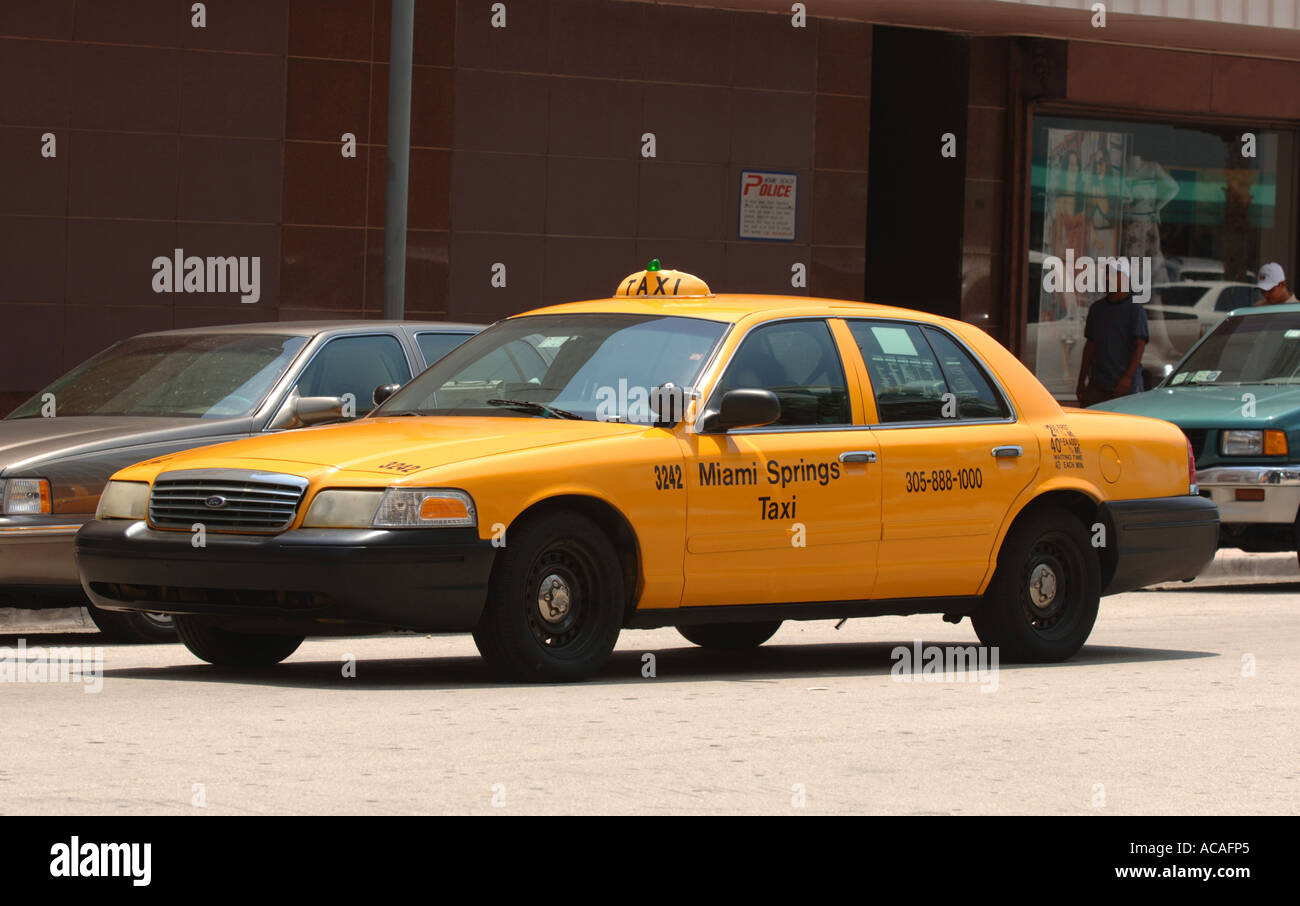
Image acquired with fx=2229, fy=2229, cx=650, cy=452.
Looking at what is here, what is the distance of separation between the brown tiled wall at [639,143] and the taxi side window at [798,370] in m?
10.4

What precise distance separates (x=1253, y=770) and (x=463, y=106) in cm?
1334

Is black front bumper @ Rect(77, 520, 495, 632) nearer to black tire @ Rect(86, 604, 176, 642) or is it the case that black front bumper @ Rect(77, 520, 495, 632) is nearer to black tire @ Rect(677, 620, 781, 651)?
black tire @ Rect(86, 604, 176, 642)

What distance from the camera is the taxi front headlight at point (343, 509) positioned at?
7.80 meters

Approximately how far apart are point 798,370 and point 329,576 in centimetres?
230

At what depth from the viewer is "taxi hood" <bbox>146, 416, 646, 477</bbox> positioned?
26.1 ft

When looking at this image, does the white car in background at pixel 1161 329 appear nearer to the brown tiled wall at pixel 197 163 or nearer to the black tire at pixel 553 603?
the brown tiled wall at pixel 197 163

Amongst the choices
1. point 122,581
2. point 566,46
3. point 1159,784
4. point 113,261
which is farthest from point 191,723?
point 566,46

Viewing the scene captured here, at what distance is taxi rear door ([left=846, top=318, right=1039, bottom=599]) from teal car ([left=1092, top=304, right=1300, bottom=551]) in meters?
4.77

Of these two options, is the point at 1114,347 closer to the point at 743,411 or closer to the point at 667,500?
the point at 743,411

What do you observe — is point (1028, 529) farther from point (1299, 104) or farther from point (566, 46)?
point (1299, 104)

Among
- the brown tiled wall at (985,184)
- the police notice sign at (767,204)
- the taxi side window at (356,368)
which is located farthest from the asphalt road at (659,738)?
the brown tiled wall at (985,184)

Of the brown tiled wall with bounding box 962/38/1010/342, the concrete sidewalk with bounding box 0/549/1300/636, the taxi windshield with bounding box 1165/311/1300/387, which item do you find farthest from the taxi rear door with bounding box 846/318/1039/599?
the brown tiled wall with bounding box 962/38/1010/342

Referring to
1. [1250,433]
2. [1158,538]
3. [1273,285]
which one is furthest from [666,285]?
[1273,285]

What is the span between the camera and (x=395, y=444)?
8164 millimetres
